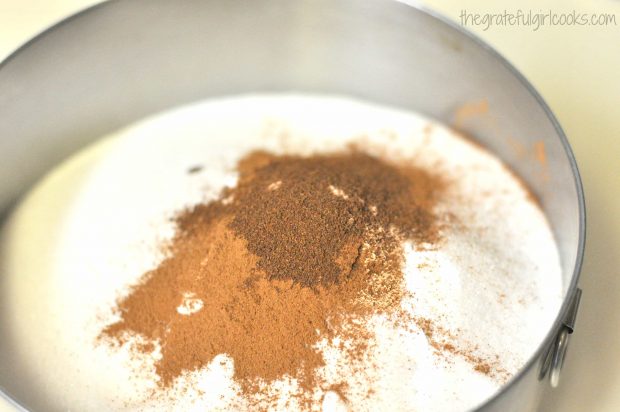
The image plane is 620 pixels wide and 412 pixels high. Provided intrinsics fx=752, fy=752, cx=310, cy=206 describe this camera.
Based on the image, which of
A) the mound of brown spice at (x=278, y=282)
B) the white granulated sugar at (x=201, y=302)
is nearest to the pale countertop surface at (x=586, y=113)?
the white granulated sugar at (x=201, y=302)

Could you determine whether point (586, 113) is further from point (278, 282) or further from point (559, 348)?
point (278, 282)

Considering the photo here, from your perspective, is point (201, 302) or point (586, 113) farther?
point (586, 113)

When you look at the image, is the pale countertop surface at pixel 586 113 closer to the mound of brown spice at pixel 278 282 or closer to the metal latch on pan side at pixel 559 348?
the metal latch on pan side at pixel 559 348

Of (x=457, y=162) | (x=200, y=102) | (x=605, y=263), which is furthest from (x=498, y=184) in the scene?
(x=200, y=102)

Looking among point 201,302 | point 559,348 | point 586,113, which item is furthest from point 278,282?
point 586,113

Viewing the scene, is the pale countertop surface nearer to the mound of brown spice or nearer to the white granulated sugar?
the white granulated sugar
